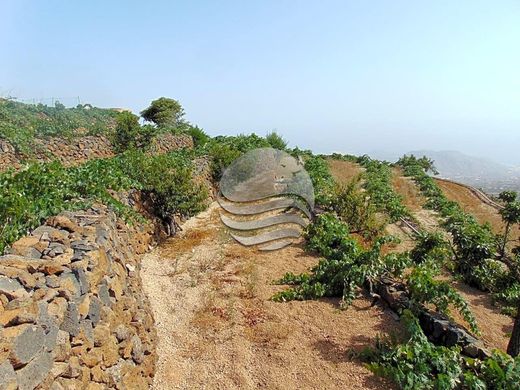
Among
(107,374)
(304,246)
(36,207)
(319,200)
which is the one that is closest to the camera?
(107,374)

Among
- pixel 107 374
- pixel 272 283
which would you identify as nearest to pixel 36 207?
pixel 107 374

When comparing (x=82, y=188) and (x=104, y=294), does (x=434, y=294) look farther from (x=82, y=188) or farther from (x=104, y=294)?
Result: (x=82, y=188)

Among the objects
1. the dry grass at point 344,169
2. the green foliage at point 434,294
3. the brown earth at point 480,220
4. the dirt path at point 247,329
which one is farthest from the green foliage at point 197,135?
the green foliage at point 434,294

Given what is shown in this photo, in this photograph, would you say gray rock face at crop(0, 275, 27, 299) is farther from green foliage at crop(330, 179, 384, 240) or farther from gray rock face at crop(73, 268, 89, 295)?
green foliage at crop(330, 179, 384, 240)

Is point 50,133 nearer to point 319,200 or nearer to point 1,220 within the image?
point 319,200

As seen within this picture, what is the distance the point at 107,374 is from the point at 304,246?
5969 millimetres

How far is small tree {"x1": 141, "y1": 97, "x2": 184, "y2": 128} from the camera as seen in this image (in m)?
28.7

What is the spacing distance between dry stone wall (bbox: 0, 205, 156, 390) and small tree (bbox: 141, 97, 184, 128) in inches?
969

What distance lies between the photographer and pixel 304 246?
29.5 feet

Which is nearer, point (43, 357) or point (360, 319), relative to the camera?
point (43, 357)

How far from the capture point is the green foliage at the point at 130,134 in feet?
54.7

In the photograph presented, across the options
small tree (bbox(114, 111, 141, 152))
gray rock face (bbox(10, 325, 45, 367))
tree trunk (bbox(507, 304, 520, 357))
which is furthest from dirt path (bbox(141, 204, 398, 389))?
small tree (bbox(114, 111, 141, 152))

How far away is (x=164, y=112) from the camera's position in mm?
28797

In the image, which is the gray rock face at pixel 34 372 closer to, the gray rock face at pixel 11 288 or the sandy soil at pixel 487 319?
the gray rock face at pixel 11 288
